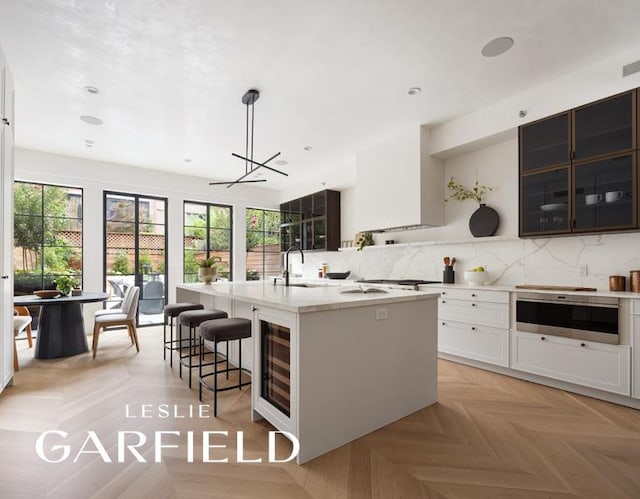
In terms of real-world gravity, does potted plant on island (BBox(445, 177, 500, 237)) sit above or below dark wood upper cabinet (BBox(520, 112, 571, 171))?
below

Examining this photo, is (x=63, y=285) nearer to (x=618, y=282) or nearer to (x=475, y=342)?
(x=475, y=342)

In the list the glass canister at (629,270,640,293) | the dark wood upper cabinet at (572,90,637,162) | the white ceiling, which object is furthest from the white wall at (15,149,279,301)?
the glass canister at (629,270,640,293)

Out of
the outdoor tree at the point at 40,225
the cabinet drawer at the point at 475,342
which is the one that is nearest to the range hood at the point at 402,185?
the cabinet drawer at the point at 475,342

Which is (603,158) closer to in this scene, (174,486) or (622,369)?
(622,369)

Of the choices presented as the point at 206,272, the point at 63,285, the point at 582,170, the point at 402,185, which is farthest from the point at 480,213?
the point at 63,285

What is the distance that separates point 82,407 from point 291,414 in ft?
5.80

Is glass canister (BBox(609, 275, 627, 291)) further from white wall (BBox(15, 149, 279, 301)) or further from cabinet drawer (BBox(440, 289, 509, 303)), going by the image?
white wall (BBox(15, 149, 279, 301))

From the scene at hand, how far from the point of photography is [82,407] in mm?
2582

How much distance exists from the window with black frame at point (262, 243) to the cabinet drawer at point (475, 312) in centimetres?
433

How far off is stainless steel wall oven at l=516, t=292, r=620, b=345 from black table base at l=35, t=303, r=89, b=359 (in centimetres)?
487

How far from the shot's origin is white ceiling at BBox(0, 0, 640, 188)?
2.28m

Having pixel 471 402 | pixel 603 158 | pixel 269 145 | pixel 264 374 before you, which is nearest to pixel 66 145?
pixel 269 145

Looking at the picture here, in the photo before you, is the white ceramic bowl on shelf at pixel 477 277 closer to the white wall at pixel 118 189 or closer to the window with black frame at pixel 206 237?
the window with black frame at pixel 206 237

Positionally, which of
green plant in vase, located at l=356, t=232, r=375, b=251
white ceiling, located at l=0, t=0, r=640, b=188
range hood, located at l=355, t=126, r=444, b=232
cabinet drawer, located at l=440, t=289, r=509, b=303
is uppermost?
white ceiling, located at l=0, t=0, r=640, b=188
